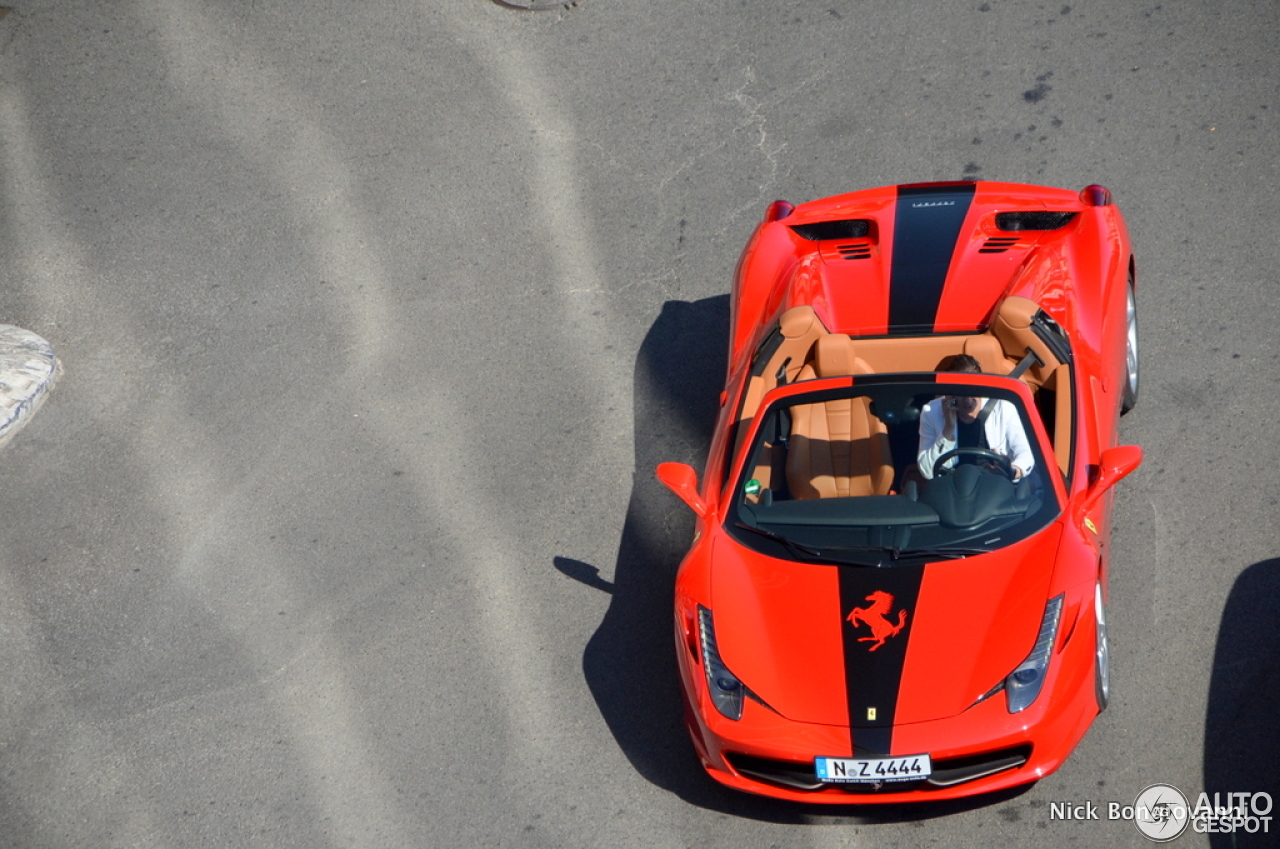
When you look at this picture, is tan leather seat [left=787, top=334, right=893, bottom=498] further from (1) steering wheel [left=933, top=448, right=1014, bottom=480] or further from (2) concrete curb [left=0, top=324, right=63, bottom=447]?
(2) concrete curb [left=0, top=324, right=63, bottom=447]

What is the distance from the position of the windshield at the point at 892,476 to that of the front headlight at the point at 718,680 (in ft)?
1.41

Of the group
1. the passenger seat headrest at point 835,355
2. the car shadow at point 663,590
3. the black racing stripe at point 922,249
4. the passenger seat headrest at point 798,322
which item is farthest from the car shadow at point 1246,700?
the passenger seat headrest at point 798,322

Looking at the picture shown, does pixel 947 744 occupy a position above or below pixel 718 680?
above

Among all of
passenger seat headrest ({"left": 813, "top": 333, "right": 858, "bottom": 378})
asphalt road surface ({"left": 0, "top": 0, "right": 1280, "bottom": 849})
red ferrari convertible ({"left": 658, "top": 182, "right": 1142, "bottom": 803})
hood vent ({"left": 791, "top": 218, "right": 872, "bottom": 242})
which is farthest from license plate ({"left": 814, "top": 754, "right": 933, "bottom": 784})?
hood vent ({"left": 791, "top": 218, "right": 872, "bottom": 242})

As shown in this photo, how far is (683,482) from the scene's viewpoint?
5.22m

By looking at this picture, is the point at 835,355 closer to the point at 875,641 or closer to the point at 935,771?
the point at 875,641

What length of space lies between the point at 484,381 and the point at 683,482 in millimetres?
2574

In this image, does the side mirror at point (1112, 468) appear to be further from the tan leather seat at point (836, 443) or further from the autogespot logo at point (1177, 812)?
the autogespot logo at point (1177, 812)

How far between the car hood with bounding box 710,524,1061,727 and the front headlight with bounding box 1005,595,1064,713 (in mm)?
27

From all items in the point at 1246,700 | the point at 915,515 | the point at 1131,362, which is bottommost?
the point at 1246,700

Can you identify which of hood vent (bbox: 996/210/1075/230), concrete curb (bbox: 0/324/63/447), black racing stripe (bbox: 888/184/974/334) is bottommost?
concrete curb (bbox: 0/324/63/447)

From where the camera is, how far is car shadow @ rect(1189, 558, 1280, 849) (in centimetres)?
492

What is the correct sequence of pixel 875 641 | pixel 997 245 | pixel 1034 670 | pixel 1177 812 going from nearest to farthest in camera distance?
pixel 1034 670 < pixel 875 641 < pixel 1177 812 < pixel 997 245

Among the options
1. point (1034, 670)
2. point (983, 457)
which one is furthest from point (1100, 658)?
point (983, 457)
